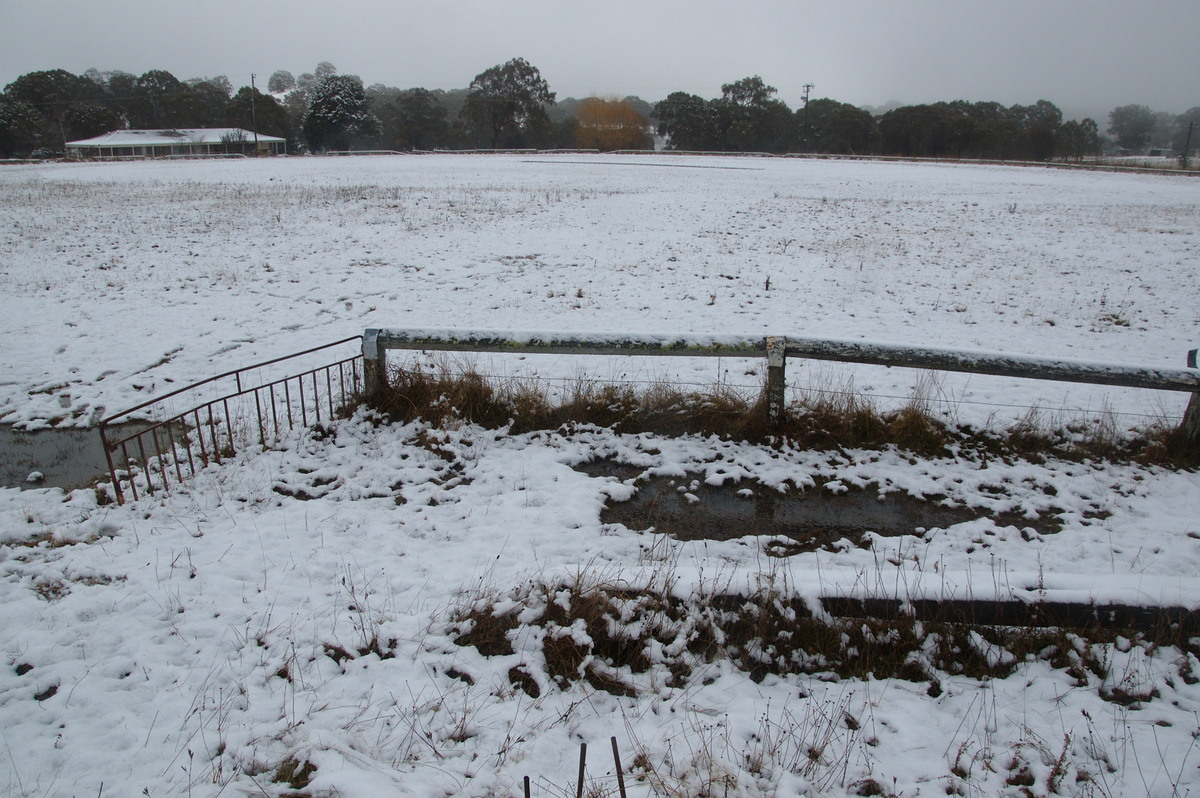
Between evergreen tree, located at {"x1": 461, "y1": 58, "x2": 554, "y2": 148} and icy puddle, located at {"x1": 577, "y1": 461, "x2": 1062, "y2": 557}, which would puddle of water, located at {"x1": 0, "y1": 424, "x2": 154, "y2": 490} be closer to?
icy puddle, located at {"x1": 577, "y1": 461, "x2": 1062, "y2": 557}

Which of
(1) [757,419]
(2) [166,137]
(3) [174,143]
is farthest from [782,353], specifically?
(2) [166,137]

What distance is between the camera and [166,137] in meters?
79.8

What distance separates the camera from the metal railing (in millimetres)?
5156

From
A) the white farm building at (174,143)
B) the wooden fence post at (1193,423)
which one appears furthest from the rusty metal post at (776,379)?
the white farm building at (174,143)

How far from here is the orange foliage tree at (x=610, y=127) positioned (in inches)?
3406

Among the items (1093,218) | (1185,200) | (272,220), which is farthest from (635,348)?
(1185,200)

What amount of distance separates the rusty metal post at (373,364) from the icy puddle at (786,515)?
2774 mm

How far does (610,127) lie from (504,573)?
91.7 m

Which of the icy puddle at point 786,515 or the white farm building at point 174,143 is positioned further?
the white farm building at point 174,143

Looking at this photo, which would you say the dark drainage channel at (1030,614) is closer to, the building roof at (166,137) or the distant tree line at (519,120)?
the distant tree line at (519,120)

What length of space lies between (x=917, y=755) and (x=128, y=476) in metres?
5.95

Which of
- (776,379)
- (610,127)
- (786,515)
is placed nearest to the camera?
(786,515)

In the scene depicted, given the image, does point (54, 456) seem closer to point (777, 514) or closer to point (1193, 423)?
point (777, 514)

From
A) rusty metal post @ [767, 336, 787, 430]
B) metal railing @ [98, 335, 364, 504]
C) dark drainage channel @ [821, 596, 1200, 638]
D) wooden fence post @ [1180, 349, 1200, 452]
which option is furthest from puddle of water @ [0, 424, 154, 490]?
wooden fence post @ [1180, 349, 1200, 452]
